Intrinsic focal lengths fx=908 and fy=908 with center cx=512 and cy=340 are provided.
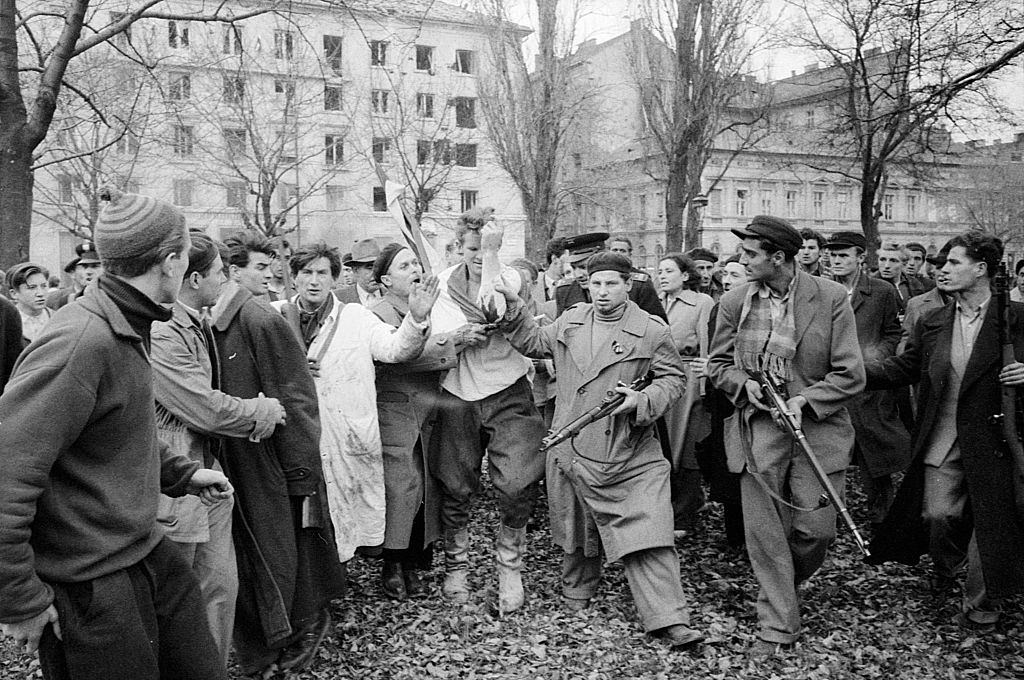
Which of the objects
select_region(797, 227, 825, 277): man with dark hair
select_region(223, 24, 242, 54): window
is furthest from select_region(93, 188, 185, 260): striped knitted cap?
select_region(223, 24, 242, 54): window

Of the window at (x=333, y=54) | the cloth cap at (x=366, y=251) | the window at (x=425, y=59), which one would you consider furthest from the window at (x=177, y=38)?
the cloth cap at (x=366, y=251)

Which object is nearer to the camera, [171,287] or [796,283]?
[171,287]

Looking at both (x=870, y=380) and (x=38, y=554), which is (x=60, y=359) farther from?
(x=870, y=380)

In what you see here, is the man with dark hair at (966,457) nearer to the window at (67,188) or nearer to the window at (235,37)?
the window at (235,37)

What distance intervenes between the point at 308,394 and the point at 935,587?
158 inches

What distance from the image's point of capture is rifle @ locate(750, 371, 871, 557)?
4727 mm

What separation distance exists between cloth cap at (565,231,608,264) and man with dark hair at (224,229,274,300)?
226 centimetres

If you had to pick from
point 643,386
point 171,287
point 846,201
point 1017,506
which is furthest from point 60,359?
point 846,201

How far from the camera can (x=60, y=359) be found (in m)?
2.59

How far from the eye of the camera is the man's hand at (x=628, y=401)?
16.4 ft

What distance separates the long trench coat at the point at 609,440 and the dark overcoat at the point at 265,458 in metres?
1.59

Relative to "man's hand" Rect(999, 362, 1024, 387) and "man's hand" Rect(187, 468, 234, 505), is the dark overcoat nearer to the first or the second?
"man's hand" Rect(187, 468, 234, 505)

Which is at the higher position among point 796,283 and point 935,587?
point 796,283

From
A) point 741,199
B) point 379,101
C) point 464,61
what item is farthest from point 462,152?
point 741,199
